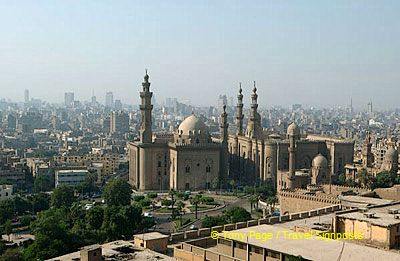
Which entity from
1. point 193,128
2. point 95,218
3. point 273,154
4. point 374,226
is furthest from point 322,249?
point 193,128

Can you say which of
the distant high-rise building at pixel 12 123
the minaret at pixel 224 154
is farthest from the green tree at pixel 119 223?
the distant high-rise building at pixel 12 123

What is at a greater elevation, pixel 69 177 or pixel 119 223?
pixel 119 223

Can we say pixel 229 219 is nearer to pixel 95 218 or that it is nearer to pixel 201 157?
pixel 95 218

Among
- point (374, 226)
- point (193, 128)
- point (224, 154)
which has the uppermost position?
point (193, 128)

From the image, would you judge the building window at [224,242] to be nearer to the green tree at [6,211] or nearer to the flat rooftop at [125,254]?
the flat rooftop at [125,254]

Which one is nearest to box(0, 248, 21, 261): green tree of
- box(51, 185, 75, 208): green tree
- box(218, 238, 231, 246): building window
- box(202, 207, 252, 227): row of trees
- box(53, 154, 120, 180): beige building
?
box(202, 207, 252, 227): row of trees

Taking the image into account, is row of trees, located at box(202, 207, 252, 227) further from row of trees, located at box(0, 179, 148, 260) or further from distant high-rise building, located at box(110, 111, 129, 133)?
distant high-rise building, located at box(110, 111, 129, 133)

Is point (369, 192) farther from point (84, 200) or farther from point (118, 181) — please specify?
point (84, 200)
